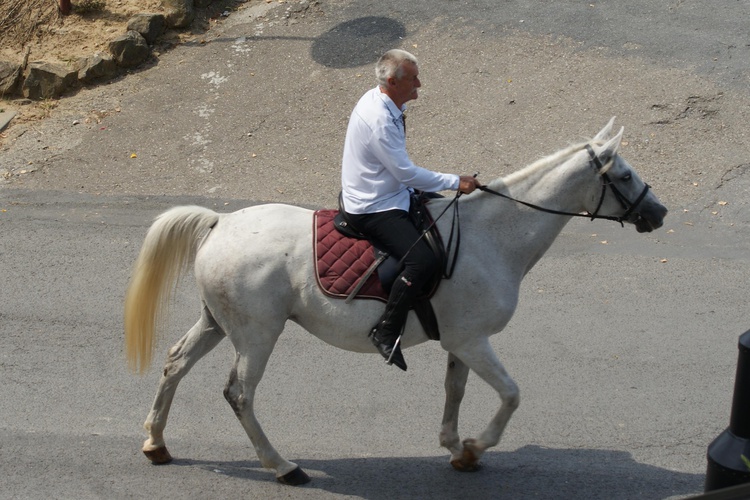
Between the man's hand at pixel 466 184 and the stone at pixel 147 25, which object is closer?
the man's hand at pixel 466 184

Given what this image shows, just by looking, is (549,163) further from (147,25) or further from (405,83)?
(147,25)

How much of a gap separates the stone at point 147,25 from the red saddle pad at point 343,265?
325 inches

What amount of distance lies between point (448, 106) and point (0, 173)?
5.54m

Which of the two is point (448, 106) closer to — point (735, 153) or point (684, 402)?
point (735, 153)

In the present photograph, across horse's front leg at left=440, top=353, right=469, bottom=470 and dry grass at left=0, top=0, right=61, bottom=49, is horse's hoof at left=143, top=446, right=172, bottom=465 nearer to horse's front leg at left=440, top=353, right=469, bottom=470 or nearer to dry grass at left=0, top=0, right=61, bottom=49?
horse's front leg at left=440, top=353, right=469, bottom=470

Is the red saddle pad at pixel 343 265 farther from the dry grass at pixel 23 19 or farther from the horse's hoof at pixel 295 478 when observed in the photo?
the dry grass at pixel 23 19

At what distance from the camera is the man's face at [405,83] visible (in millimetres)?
5129

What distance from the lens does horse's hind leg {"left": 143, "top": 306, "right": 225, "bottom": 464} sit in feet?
18.9

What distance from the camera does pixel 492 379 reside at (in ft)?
17.5

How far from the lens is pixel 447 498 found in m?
5.49

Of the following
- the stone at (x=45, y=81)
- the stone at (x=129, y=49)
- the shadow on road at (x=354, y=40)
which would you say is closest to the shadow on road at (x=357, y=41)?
the shadow on road at (x=354, y=40)

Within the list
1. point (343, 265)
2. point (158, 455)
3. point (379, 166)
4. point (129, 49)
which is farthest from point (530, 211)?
point (129, 49)

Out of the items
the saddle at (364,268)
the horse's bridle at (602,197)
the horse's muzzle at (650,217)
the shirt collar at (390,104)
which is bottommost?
the saddle at (364,268)

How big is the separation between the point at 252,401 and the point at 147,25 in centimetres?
843
